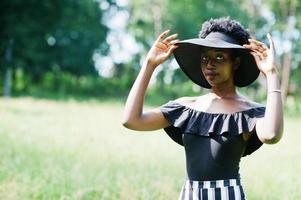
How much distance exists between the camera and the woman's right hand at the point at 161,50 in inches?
94.2

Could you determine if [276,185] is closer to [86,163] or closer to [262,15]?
[86,163]

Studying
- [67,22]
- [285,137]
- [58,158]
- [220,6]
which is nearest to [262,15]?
[220,6]

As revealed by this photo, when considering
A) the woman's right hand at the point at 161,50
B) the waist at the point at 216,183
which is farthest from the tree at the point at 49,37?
the waist at the point at 216,183

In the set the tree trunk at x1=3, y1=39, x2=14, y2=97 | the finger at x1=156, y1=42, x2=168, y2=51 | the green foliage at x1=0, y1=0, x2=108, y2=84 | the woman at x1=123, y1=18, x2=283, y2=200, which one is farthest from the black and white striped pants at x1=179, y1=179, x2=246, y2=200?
the tree trunk at x1=3, y1=39, x2=14, y2=97

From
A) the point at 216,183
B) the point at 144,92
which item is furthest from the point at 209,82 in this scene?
the point at 216,183

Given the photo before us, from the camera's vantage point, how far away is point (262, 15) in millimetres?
33375

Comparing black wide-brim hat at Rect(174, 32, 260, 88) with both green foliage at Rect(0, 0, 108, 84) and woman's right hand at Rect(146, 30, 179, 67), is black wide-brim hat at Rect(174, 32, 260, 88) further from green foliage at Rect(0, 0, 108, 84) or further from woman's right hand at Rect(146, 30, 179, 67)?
green foliage at Rect(0, 0, 108, 84)

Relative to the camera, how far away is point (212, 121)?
2.32 meters

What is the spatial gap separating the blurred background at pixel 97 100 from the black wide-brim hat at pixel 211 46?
220 cm

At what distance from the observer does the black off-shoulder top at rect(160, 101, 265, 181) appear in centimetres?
228

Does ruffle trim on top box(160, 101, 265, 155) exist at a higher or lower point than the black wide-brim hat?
lower

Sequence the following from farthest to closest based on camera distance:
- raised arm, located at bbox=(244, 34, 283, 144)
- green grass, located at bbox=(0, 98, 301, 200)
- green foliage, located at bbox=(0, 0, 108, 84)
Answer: green foliage, located at bbox=(0, 0, 108, 84)
green grass, located at bbox=(0, 98, 301, 200)
raised arm, located at bbox=(244, 34, 283, 144)

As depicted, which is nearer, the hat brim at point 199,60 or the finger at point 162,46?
the hat brim at point 199,60

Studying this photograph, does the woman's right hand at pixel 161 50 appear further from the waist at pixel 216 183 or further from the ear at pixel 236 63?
the waist at pixel 216 183
